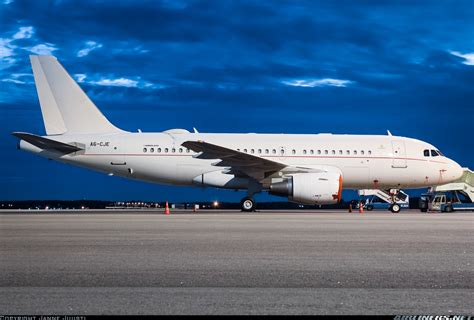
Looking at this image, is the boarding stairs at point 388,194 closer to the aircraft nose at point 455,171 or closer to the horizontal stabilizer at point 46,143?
the aircraft nose at point 455,171

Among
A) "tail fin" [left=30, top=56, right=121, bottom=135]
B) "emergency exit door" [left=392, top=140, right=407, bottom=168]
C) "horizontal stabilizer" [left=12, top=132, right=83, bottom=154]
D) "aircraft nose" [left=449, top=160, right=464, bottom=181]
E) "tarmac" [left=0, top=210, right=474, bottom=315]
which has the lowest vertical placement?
"tarmac" [left=0, top=210, right=474, bottom=315]

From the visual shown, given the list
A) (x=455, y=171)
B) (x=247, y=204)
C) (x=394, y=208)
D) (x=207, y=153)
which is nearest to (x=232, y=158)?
(x=207, y=153)

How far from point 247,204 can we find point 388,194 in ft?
45.6

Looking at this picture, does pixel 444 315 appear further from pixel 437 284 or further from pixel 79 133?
pixel 79 133

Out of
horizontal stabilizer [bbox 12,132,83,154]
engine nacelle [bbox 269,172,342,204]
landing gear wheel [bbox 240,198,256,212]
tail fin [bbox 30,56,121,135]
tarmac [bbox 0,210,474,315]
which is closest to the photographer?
tarmac [bbox 0,210,474,315]

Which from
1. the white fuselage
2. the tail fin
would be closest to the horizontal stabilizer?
the white fuselage

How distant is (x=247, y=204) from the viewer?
28.3m

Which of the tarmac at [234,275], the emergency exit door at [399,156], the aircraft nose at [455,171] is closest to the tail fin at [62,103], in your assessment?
the emergency exit door at [399,156]

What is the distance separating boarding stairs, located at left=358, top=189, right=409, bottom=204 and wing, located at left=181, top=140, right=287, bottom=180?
7758 millimetres

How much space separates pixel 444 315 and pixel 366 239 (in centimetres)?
718

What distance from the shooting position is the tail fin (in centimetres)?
2895

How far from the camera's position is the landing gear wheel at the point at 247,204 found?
92.5 ft

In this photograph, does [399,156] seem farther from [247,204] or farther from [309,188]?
[247,204]

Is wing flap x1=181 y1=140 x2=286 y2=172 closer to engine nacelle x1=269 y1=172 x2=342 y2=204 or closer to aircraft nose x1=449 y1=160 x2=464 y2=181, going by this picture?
engine nacelle x1=269 y1=172 x2=342 y2=204
